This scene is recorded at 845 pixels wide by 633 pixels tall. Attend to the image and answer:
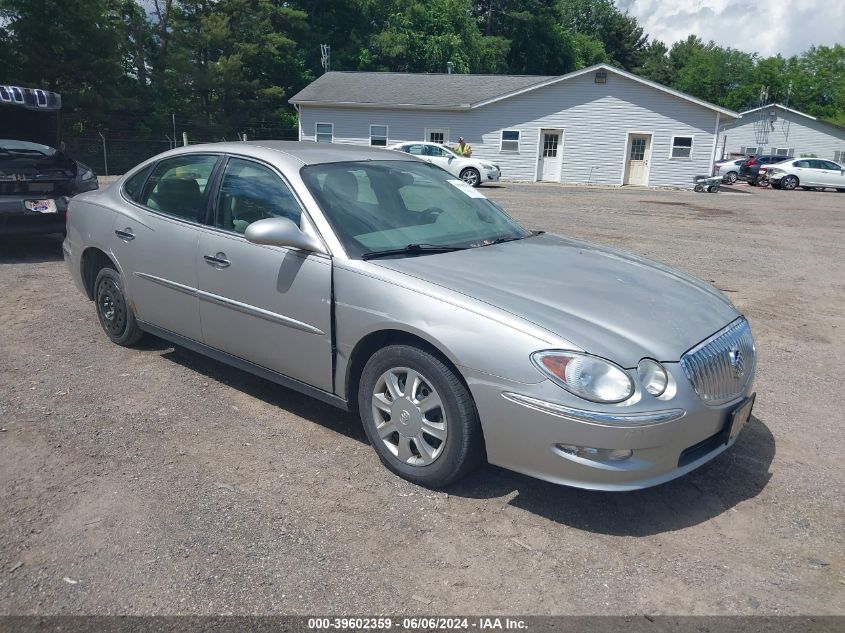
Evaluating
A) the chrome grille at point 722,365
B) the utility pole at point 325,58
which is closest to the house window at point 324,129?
the utility pole at point 325,58

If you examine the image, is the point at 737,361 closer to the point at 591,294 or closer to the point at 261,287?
the point at 591,294

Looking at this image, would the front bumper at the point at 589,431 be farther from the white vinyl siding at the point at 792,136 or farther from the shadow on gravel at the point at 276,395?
the white vinyl siding at the point at 792,136

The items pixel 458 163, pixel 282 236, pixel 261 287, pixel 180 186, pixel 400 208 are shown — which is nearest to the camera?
pixel 282 236

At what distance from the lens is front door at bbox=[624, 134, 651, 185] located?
103 feet

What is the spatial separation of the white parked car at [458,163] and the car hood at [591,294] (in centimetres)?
2168

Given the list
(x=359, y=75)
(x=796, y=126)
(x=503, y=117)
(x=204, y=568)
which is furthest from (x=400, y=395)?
(x=796, y=126)

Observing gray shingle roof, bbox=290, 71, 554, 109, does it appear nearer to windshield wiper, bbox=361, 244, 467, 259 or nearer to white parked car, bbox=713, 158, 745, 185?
white parked car, bbox=713, 158, 745, 185

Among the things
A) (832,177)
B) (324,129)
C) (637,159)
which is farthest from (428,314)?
(832,177)

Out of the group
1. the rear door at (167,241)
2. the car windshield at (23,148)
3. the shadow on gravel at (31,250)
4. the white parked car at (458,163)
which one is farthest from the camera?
the white parked car at (458,163)

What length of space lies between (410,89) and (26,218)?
27365 millimetres

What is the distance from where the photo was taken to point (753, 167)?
3519 cm

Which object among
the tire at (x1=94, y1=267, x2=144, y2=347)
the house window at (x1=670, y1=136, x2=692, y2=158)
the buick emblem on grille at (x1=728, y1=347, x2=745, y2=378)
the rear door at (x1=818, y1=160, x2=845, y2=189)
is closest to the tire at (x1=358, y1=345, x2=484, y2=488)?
the buick emblem on grille at (x1=728, y1=347, x2=745, y2=378)

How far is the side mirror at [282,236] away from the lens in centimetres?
A: 395

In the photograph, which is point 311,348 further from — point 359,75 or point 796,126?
point 796,126
